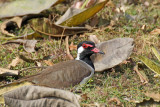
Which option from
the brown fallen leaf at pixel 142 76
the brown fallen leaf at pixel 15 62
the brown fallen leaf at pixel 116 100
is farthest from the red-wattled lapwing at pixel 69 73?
the brown fallen leaf at pixel 15 62

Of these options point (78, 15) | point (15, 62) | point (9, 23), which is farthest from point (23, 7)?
point (15, 62)

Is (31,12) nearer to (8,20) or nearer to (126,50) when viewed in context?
(8,20)

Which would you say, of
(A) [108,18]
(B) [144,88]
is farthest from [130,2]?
(B) [144,88]

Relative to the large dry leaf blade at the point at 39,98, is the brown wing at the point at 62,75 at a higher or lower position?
lower

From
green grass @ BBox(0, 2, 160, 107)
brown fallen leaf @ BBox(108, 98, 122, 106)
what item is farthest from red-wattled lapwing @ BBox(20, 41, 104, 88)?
brown fallen leaf @ BBox(108, 98, 122, 106)

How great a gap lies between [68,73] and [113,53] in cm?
96

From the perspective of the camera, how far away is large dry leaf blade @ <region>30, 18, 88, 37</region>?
20.2 feet

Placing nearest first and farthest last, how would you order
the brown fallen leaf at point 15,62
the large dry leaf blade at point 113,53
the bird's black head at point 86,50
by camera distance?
the large dry leaf blade at point 113,53 < the bird's black head at point 86,50 < the brown fallen leaf at point 15,62

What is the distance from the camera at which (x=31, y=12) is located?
265 inches

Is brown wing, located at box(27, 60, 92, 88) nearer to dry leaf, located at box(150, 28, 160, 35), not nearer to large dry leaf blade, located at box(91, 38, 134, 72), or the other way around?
large dry leaf blade, located at box(91, 38, 134, 72)

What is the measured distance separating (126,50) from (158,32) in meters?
1.53

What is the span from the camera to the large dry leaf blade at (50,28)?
6160 millimetres

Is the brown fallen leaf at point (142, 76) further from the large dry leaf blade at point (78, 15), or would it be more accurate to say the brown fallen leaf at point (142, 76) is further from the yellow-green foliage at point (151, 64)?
the large dry leaf blade at point (78, 15)

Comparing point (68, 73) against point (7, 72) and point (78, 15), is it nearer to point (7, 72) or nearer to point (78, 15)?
point (7, 72)
